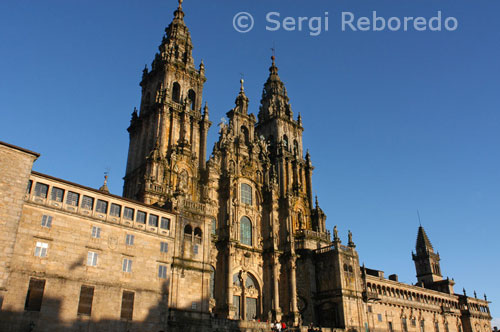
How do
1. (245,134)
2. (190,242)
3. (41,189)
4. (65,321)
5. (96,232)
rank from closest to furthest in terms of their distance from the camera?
(65,321)
(41,189)
(96,232)
(190,242)
(245,134)

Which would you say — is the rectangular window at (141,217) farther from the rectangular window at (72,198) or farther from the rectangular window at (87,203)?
the rectangular window at (72,198)

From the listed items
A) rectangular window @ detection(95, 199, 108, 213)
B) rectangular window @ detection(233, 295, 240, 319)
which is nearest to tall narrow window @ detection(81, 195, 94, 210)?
rectangular window @ detection(95, 199, 108, 213)

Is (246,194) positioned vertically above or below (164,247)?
above

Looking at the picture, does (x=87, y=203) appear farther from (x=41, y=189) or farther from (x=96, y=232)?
(x=41, y=189)

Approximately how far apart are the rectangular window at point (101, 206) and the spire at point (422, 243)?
84595 millimetres

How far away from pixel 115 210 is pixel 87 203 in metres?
2.40

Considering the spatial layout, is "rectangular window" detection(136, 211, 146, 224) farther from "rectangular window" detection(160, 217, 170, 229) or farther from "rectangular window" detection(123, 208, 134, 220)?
"rectangular window" detection(160, 217, 170, 229)

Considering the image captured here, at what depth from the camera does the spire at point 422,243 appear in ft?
327

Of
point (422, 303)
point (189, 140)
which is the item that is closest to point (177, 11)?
point (189, 140)

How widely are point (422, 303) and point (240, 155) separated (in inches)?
1508

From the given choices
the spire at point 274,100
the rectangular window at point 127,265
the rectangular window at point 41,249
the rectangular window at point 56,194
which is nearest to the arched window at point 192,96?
the spire at point 274,100

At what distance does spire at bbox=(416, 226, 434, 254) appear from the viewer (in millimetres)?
99625

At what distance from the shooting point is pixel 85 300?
30.6 m

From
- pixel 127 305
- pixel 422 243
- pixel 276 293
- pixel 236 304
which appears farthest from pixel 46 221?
pixel 422 243
